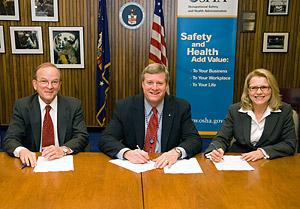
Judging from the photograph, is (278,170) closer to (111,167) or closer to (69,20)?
(111,167)

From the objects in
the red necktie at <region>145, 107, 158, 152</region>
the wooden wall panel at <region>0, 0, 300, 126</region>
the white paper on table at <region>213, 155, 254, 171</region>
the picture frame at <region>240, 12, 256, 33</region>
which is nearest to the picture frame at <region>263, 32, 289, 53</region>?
the wooden wall panel at <region>0, 0, 300, 126</region>

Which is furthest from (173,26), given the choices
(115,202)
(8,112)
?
(115,202)

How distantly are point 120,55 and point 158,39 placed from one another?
89 cm

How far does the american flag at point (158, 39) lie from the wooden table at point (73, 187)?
3.49m

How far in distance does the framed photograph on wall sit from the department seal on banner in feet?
5.34

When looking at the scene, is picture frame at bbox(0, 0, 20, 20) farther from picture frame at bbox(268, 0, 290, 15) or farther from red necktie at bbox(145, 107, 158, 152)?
picture frame at bbox(268, 0, 290, 15)

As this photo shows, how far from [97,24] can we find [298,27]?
154 inches

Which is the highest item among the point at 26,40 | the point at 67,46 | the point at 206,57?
the point at 26,40

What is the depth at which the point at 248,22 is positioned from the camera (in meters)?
5.39

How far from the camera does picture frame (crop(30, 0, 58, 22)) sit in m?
5.32

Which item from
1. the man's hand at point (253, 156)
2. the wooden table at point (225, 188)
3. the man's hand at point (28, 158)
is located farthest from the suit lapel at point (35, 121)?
the man's hand at point (253, 156)

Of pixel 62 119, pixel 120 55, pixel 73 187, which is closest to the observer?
pixel 73 187

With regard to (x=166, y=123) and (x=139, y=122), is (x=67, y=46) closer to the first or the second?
(x=139, y=122)

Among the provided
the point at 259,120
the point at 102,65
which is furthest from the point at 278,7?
the point at 259,120
